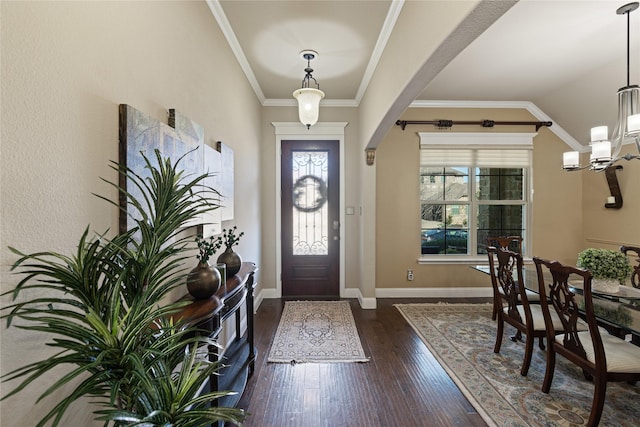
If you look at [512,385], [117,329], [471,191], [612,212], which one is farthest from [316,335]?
[612,212]

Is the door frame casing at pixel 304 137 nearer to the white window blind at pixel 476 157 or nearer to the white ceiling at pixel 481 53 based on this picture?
the white ceiling at pixel 481 53

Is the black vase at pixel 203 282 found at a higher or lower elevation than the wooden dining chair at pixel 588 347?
higher

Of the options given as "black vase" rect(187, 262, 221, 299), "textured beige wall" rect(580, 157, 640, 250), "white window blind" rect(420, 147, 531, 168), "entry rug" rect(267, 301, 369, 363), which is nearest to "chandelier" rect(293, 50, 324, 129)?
"black vase" rect(187, 262, 221, 299)

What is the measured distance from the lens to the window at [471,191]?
14.3 feet

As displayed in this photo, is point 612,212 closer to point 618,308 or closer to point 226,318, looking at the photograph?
point 618,308

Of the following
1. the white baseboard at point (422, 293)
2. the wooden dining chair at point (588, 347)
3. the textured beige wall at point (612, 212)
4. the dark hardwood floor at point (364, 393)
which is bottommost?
the dark hardwood floor at point (364, 393)

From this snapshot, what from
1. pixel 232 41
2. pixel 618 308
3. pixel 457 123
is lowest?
pixel 618 308

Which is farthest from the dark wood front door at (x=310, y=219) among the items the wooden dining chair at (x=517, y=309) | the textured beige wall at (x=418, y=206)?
the wooden dining chair at (x=517, y=309)

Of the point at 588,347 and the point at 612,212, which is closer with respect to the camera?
the point at 588,347

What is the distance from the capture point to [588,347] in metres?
1.86

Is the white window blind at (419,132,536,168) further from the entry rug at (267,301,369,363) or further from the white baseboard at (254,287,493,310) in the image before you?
the entry rug at (267,301,369,363)

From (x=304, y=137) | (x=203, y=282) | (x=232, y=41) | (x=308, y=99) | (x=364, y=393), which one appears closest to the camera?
(x=203, y=282)

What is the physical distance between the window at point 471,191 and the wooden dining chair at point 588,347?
2345mm

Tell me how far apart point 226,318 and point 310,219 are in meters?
2.72
